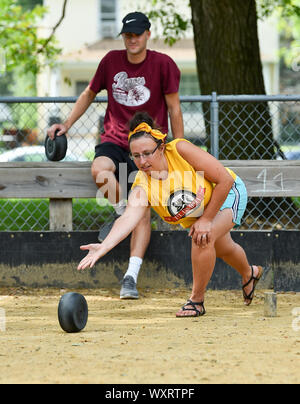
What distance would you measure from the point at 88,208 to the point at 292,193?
337 cm

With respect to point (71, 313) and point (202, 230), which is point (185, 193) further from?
point (71, 313)

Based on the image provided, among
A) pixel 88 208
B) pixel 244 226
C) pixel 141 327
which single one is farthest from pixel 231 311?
pixel 88 208

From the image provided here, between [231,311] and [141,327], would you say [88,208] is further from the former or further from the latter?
[141,327]

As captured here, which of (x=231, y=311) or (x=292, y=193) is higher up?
(x=292, y=193)

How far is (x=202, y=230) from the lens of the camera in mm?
5316

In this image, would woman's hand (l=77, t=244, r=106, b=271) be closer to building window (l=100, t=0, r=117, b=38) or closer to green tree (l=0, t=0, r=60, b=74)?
green tree (l=0, t=0, r=60, b=74)

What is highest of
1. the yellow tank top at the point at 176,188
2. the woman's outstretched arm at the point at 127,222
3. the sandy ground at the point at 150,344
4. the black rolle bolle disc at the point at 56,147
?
the black rolle bolle disc at the point at 56,147

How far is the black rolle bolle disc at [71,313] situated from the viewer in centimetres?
474

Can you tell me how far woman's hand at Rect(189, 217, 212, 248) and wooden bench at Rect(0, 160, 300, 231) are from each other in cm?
169

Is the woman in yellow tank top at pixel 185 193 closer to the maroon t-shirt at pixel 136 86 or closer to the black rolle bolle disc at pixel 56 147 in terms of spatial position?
the maroon t-shirt at pixel 136 86

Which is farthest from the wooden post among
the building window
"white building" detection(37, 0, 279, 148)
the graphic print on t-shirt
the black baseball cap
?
the building window

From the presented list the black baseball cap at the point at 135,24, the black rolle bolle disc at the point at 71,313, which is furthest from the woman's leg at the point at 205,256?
the black baseball cap at the point at 135,24

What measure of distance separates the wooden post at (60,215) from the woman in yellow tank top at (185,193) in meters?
1.82

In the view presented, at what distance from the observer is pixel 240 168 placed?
6988 millimetres
